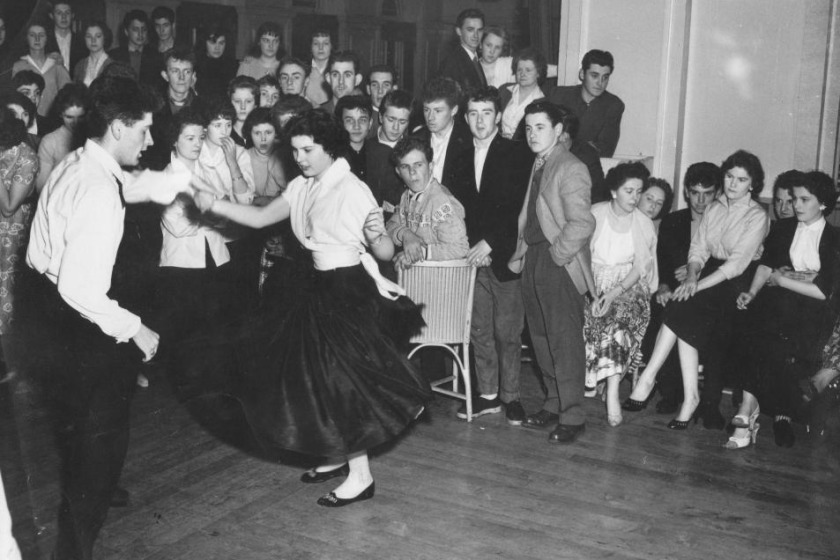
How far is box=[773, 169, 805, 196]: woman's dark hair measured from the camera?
4.60 meters

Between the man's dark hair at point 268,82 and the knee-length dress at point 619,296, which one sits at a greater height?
the man's dark hair at point 268,82

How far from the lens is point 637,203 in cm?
489

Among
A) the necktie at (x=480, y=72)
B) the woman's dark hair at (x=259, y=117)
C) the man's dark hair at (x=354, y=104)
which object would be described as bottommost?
the woman's dark hair at (x=259, y=117)

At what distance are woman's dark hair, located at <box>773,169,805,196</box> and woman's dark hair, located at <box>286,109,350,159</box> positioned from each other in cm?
253

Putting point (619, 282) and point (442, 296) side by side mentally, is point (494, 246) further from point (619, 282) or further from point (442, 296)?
point (619, 282)

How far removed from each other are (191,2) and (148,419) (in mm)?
5453

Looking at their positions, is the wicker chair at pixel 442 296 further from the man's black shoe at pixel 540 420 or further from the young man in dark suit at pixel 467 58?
the young man in dark suit at pixel 467 58

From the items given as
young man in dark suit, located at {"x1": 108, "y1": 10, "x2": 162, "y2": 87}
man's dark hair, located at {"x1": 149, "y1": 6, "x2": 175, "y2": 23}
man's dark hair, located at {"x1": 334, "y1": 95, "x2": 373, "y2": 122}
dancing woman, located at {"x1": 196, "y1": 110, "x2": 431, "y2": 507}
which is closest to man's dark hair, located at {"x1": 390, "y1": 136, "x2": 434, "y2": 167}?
Result: man's dark hair, located at {"x1": 334, "y1": 95, "x2": 373, "y2": 122}

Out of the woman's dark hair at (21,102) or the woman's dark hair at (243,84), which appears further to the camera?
the woman's dark hair at (243,84)

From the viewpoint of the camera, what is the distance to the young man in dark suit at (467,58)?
6035 mm

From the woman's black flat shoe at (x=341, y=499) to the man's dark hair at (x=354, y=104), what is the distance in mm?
2426

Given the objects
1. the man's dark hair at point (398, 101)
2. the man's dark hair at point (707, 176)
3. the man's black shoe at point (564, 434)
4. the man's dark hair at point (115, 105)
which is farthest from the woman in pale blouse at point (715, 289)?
the man's dark hair at point (115, 105)

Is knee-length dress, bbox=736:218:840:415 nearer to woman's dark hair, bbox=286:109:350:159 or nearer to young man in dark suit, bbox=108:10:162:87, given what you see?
woman's dark hair, bbox=286:109:350:159

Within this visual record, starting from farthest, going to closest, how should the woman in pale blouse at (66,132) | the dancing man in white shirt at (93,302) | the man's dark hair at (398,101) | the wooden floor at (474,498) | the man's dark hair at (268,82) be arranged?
the man's dark hair at (268,82) → the woman in pale blouse at (66,132) → the man's dark hair at (398,101) → the wooden floor at (474,498) → the dancing man in white shirt at (93,302)
